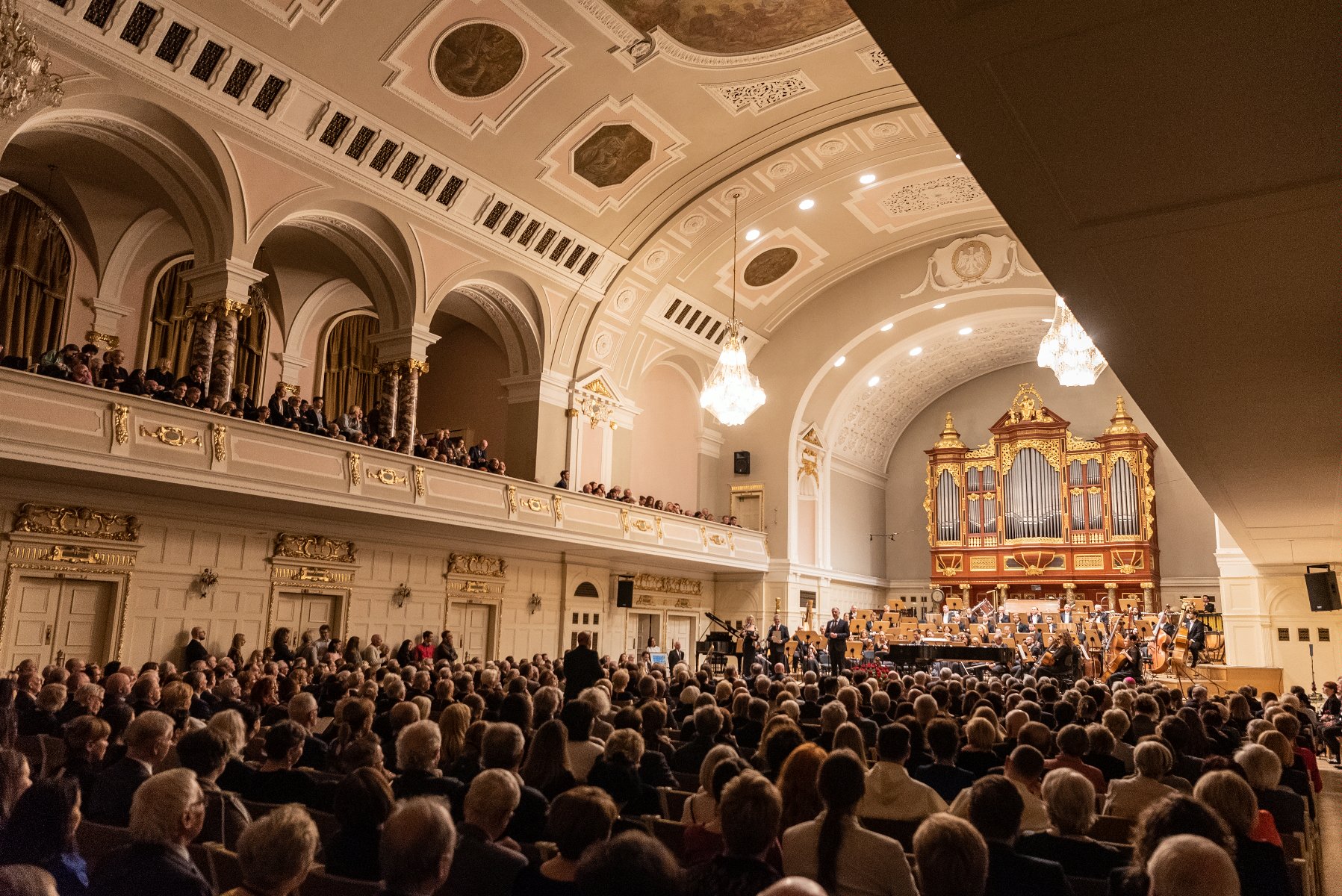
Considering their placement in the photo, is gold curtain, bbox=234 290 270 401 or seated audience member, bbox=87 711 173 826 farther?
gold curtain, bbox=234 290 270 401

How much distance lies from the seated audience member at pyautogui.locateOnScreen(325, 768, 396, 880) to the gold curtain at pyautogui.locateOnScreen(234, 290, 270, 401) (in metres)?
15.1

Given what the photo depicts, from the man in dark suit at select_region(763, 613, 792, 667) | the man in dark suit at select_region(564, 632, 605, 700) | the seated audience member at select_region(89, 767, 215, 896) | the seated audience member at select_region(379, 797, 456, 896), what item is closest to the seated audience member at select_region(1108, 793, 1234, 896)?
the seated audience member at select_region(379, 797, 456, 896)

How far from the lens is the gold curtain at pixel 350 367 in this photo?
18.7 metres

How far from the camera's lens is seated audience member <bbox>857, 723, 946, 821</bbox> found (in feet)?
14.1

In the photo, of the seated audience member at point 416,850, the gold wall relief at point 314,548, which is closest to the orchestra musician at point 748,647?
the gold wall relief at point 314,548

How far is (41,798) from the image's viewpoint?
2.68m

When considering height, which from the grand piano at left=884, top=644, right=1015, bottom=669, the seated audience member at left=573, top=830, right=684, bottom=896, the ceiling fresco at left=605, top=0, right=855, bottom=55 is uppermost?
the ceiling fresco at left=605, top=0, right=855, bottom=55

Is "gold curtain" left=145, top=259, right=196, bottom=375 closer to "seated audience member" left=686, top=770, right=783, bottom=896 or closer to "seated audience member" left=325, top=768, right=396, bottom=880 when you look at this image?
"seated audience member" left=325, top=768, right=396, bottom=880

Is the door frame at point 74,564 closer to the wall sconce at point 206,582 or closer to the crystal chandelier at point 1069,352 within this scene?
the wall sconce at point 206,582

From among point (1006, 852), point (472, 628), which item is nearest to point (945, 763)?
point (1006, 852)

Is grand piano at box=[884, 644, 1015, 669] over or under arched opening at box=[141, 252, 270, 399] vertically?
under

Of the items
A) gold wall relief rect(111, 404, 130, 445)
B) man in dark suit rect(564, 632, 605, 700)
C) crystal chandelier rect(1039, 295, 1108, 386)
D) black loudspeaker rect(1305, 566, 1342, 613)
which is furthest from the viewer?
black loudspeaker rect(1305, 566, 1342, 613)

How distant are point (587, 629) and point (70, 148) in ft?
A: 39.1

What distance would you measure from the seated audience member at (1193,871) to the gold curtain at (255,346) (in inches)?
671
